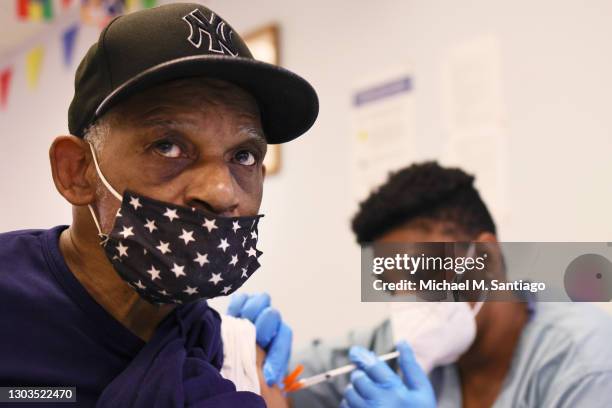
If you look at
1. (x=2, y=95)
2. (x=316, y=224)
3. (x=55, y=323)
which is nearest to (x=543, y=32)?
(x=316, y=224)

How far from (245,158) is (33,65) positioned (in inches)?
124

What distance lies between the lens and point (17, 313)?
0.78 m

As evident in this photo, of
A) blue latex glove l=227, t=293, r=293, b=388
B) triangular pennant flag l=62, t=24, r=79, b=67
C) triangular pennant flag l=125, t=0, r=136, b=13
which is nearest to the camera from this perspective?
blue latex glove l=227, t=293, r=293, b=388

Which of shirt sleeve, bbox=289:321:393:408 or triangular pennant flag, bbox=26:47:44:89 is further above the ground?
triangular pennant flag, bbox=26:47:44:89

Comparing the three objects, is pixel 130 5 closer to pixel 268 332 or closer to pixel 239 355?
pixel 268 332

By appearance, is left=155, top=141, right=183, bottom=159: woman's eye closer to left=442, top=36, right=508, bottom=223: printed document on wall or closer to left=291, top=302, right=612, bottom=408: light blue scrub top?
left=291, top=302, right=612, bottom=408: light blue scrub top

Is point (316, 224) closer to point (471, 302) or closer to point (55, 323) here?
point (471, 302)

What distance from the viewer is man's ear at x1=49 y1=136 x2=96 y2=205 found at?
32.5 inches

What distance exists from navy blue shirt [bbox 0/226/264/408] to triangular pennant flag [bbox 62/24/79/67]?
2705 mm

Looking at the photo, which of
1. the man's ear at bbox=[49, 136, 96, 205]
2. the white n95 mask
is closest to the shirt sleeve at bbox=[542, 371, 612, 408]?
the white n95 mask

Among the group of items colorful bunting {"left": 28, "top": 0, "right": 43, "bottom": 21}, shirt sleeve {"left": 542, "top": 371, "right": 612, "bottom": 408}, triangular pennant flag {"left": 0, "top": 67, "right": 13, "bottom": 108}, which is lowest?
shirt sleeve {"left": 542, "top": 371, "right": 612, "bottom": 408}

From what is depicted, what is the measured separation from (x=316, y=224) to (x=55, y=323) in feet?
5.04

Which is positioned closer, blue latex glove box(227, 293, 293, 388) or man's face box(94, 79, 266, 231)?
man's face box(94, 79, 266, 231)

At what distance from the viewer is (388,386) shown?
49.4 inches
